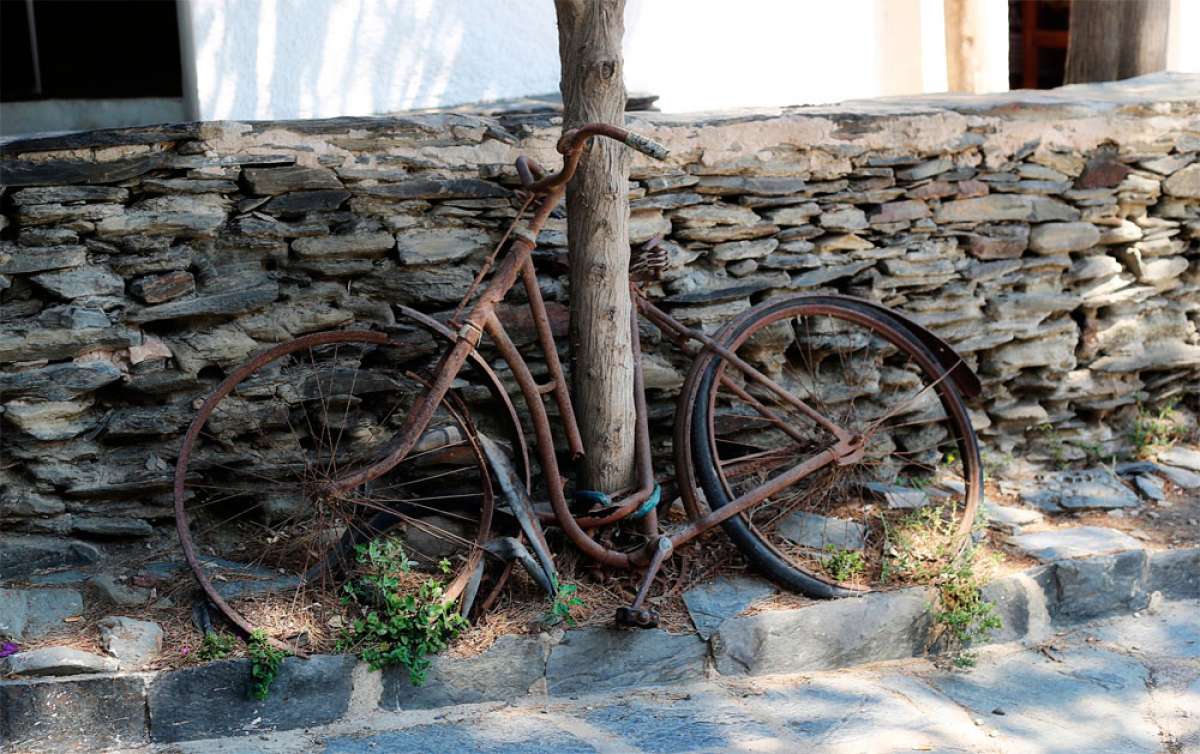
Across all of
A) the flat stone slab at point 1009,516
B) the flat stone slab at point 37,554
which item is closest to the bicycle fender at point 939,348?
the flat stone slab at point 1009,516

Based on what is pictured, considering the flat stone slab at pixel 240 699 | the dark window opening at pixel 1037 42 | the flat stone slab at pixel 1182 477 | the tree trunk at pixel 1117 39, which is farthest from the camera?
the dark window opening at pixel 1037 42

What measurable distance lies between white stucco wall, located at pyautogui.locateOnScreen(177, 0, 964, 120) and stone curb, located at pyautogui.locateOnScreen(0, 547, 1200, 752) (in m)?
1.97

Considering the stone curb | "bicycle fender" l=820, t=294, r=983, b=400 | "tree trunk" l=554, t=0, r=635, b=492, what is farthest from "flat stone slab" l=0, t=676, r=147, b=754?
"bicycle fender" l=820, t=294, r=983, b=400

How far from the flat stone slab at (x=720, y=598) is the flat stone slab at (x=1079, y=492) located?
1303 mm

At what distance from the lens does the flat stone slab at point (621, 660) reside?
3479mm

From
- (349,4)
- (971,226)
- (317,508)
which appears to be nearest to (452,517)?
(317,508)

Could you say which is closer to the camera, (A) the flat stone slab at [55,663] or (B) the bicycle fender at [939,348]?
(A) the flat stone slab at [55,663]

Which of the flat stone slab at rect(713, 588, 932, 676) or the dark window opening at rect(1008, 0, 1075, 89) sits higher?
the dark window opening at rect(1008, 0, 1075, 89)

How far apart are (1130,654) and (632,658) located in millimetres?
1506

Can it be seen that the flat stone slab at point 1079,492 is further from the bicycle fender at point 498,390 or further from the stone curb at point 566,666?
the bicycle fender at point 498,390

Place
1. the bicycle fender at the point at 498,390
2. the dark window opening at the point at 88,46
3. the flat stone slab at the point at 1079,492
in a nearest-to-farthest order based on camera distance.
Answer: the bicycle fender at the point at 498,390
the flat stone slab at the point at 1079,492
the dark window opening at the point at 88,46

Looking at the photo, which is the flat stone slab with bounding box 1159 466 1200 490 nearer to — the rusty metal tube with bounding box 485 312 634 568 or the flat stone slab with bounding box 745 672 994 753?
the flat stone slab with bounding box 745 672 994 753

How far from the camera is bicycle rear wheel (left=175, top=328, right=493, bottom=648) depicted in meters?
3.46

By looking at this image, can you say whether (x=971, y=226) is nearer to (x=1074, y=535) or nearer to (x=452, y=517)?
(x=1074, y=535)
